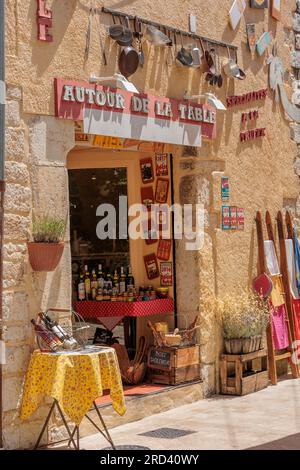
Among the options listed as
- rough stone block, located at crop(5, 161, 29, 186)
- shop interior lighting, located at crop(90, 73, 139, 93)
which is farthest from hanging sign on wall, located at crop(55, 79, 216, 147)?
rough stone block, located at crop(5, 161, 29, 186)

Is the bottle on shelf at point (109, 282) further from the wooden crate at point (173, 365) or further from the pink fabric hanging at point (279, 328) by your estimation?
the pink fabric hanging at point (279, 328)

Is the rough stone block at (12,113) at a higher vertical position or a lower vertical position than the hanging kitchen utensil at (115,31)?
lower

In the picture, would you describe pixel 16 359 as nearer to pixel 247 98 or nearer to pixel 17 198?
pixel 17 198

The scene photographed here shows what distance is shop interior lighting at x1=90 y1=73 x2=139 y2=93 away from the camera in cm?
680

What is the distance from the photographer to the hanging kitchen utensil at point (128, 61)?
7090 mm

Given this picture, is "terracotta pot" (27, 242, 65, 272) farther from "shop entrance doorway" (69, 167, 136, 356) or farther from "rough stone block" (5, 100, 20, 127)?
"shop entrance doorway" (69, 167, 136, 356)

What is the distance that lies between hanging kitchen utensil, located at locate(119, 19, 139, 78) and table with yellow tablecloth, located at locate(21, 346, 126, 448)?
103 inches

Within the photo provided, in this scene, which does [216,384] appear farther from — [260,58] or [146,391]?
[260,58]

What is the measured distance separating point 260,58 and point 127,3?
7.90 ft

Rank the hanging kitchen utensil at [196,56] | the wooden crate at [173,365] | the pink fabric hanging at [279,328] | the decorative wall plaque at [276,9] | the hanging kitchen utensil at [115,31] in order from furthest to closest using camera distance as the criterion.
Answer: the decorative wall plaque at [276,9], the pink fabric hanging at [279,328], the hanging kitchen utensil at [196,56], the wooden crate at [173,365], the hanging kitchen utensil at [115,31]

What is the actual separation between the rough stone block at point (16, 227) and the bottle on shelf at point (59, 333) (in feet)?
2.04

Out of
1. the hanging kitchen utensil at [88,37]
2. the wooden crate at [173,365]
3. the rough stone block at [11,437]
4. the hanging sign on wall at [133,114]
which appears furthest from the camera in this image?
the wooden crate at [173,365]

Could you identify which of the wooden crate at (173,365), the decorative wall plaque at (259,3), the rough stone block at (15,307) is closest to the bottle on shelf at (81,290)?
the wooden crate at (173,365)

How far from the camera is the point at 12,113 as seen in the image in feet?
20.0
